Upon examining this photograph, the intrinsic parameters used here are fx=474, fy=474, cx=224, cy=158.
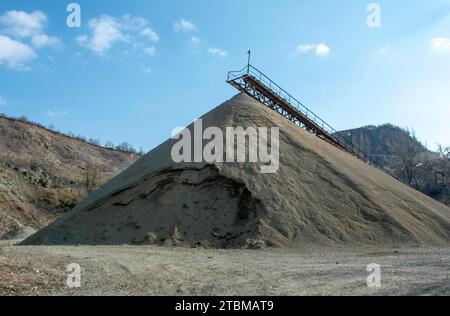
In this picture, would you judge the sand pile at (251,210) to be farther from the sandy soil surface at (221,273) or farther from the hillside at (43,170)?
the hillside at (43,170)

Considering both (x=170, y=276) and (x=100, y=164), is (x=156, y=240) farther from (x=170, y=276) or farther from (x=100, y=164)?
(x=100, y=164)

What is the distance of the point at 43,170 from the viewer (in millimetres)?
46500

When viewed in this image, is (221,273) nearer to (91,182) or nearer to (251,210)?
(251,210)

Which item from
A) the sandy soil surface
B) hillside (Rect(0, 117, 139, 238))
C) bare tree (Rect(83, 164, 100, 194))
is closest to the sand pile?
the sandy soil surface

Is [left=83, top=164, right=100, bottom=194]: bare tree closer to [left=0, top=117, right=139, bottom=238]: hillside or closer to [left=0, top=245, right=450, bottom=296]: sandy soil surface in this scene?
[left=0, top=117, right=139, bottom=238]: hillside

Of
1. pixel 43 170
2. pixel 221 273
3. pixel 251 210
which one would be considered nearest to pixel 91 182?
pixel 43 170

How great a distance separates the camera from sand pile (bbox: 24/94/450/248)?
1644 cm

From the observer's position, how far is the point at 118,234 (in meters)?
17.3

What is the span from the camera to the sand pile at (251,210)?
1644 centimetres

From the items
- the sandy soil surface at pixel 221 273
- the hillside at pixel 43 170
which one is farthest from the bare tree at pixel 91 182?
the sandy soil surface at pixel 221 273

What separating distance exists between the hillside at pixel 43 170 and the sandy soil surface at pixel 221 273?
23.3m

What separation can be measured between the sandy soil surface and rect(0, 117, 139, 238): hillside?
76.3ft

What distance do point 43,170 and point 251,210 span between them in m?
34.7
